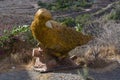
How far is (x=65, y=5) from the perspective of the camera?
69.6 feet

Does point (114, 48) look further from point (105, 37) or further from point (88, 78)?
point (88, 78)

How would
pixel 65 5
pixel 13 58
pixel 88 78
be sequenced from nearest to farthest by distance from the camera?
pixel 88 78 → pixel 13 58 → pixel 65 5

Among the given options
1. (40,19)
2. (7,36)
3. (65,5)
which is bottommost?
(65,5)

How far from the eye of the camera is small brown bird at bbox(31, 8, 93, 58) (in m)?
7.45

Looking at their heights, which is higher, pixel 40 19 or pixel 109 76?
pixel 40 19

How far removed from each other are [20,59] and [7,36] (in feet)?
2.26

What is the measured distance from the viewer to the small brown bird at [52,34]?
293 inches

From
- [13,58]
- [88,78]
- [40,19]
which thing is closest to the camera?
[88,78]

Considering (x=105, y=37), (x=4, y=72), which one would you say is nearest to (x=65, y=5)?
(x=105, y=37)

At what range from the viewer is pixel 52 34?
7.46m

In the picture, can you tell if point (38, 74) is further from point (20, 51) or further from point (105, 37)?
point (105, 37)

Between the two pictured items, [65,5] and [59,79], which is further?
[65,5]

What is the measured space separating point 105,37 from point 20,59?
2063 millimetres

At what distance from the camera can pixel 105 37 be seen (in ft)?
29.9
